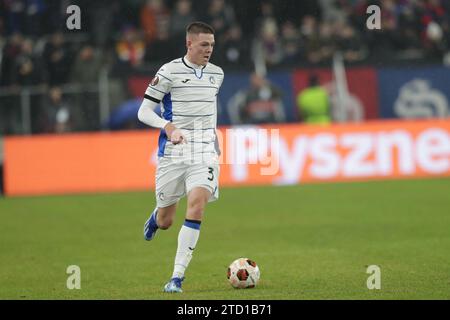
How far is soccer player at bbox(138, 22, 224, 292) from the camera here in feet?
32.1

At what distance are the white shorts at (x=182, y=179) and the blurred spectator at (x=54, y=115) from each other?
1248 cm

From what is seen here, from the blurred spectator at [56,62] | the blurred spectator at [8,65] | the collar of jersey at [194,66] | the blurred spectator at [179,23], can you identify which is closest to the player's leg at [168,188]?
the collar of jersey at [194,66]

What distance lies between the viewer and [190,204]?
9750mm

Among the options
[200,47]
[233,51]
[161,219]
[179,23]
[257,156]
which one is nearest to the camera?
[200,47]

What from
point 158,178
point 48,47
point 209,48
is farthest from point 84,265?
point 48,47

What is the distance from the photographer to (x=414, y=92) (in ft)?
82.9

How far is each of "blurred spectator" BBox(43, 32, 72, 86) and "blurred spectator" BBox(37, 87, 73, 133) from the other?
41 cm

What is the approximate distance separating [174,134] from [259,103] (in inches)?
586

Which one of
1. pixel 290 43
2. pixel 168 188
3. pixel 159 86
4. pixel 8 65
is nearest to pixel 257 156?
pixel 290 43

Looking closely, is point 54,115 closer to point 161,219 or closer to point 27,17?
point 27,17

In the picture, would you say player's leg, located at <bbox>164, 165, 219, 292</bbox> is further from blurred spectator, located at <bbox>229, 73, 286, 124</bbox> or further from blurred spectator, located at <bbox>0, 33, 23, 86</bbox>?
blurred spectator, located at <bbox>229, 73, 286, 124</bbox>

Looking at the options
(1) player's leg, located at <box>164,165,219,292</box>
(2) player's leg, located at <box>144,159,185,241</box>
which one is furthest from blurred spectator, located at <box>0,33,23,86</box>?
(1) player's leg, located at <box>164,165,219,292</box>
